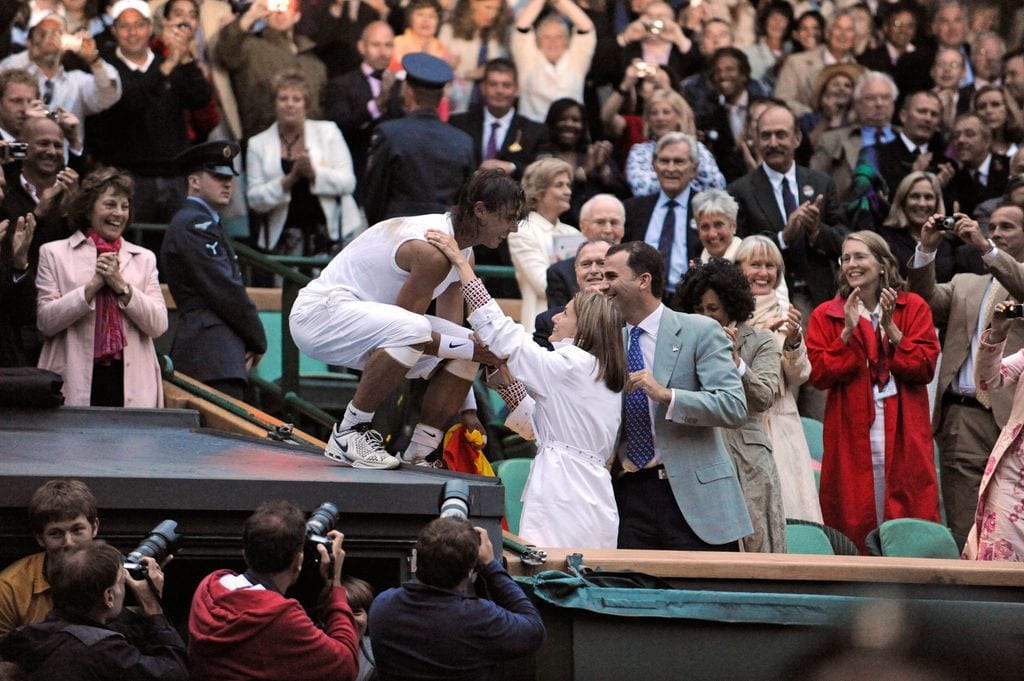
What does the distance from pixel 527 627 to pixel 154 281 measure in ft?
12.6

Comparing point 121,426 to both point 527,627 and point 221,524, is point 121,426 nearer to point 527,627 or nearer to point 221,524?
point 221,524

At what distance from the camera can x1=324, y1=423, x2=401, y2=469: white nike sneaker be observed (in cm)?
723

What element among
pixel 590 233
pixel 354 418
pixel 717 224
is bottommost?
pixel 354 418

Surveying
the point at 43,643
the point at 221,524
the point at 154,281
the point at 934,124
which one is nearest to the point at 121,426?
the point at 154,281

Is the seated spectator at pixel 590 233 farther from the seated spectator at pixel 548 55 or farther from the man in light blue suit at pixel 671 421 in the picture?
the seated spectator at pixel 548 55

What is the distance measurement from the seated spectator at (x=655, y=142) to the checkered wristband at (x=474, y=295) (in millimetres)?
4151

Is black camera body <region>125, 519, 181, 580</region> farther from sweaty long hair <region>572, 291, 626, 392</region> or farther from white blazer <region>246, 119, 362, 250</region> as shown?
white blazer <region>246, 119, 362, 250</region>

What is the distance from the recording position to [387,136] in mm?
10781

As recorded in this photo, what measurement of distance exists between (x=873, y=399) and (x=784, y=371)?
47 cm

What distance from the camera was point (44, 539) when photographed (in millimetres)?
6094

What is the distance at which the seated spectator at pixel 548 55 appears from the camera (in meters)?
12.5

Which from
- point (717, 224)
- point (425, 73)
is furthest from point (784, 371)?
point (425, 73)

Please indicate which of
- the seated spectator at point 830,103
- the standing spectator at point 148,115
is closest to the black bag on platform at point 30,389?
the standing spectator at point 148,115

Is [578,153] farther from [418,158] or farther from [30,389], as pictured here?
[30,389]
